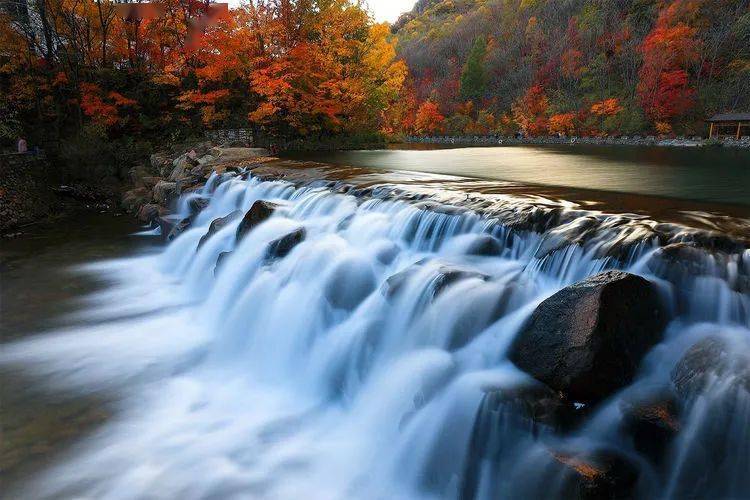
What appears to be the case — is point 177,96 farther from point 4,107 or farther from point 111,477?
point 111,477

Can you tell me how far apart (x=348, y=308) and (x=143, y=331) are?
10.9 ft

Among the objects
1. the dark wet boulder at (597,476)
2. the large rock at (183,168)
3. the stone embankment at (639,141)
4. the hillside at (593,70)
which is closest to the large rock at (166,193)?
the large rock at (183,168)

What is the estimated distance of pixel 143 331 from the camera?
7422 mm

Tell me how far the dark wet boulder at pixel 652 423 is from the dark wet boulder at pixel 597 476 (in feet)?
0.66

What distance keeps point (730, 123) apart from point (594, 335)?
36.5 m

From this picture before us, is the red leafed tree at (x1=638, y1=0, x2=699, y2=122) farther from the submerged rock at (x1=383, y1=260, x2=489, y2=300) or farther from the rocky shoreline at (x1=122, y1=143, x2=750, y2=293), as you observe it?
the submerged rock at (x1=383, y1=260, x2=489, y2=300)

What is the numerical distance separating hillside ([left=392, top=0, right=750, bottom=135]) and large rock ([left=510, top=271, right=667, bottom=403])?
3915cm

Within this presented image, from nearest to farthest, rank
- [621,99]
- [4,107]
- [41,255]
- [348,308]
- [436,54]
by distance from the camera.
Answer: [348,308]
[41,255]
[4,107]
[621,99]
[436,54]

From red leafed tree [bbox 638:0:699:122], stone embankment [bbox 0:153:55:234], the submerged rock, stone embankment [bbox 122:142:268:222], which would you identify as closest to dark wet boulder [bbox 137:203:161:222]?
stone embankment [bbox 122:142:268:222]

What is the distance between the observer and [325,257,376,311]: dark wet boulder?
21.7ft

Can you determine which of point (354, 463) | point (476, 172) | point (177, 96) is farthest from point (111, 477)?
point (177, 96)

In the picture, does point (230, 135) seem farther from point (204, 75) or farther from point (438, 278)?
point (438, 278)

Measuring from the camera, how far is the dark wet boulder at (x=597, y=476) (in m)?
3.25

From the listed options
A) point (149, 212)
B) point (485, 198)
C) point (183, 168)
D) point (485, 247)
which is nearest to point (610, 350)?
point (485, 247)
